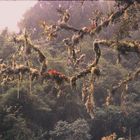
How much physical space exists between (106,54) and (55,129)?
8.51 m

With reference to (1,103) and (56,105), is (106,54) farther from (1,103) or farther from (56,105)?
(1,103)

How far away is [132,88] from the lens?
2311cm

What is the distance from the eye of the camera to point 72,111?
67.9 ft

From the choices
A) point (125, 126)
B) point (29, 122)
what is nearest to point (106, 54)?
point (125, 126)

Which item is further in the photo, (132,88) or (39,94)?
(132,88)

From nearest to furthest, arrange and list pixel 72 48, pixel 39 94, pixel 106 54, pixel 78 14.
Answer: pixel 72 48 < pixel 39 94 < pixel 106 54 < pixel 78 14

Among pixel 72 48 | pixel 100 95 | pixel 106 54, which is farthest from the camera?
pixel 106 54

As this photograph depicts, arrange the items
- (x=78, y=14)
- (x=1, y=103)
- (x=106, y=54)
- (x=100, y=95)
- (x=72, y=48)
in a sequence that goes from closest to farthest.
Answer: (x=72, y=48)
(x=1, y=103)
(x=100, y=95)
(x=106, y=54)
(x=78, y=14)

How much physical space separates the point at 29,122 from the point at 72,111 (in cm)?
351

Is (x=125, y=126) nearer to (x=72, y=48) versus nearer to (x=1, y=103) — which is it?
(x=1, y=103)

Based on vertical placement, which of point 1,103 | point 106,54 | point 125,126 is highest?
point 106,54

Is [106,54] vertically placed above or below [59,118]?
above

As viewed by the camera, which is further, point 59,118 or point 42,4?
point 42,4

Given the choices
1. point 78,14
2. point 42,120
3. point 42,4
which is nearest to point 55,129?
point 42,120
